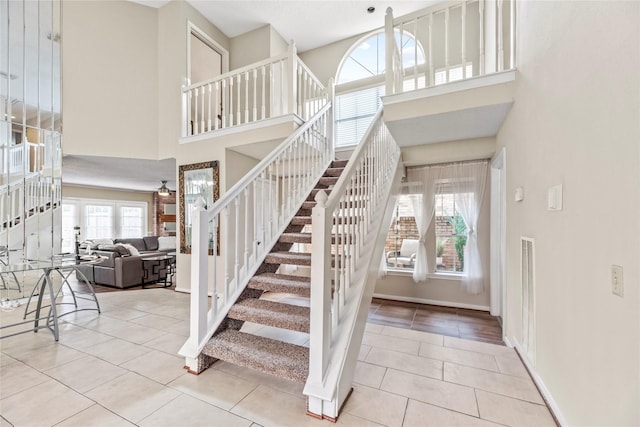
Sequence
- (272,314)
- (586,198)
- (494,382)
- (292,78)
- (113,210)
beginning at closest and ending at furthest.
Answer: (586,198)
(494,382)
(272,314)
(292,78)
(113,210)

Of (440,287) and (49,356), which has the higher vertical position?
(440,287)

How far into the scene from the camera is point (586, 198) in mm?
1307

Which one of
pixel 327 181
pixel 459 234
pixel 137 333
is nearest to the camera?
pixel 137 333

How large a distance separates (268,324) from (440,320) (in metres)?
2.41

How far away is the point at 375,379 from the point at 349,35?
223 inches

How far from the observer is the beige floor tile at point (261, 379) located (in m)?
1.95

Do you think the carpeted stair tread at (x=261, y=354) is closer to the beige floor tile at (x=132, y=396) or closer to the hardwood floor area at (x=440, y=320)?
the beige floor tile at (x=132, y=396)

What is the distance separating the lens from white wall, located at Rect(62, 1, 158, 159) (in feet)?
13.8

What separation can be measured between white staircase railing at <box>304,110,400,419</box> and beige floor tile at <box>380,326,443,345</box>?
997 mm

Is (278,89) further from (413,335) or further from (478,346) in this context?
(478,346)

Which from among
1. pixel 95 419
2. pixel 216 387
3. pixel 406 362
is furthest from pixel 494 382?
pixel 95 419

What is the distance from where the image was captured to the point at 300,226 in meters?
3.29

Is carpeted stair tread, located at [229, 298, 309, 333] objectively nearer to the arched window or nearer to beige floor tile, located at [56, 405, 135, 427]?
beige floor tile, located at [56, 405, 135, 427]

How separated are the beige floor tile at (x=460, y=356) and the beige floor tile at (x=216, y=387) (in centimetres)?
159
